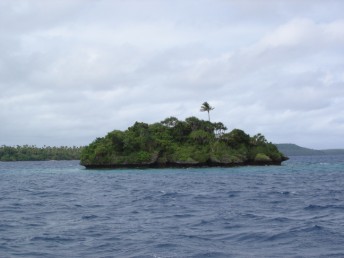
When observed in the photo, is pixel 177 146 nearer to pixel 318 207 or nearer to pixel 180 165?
pixel 180 165

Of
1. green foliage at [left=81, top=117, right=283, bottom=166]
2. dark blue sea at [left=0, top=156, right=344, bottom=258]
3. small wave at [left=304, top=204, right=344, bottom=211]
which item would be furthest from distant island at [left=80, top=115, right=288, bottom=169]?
small wave at [left=304, top=204, right=344, bottom=211]

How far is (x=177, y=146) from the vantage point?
373ft

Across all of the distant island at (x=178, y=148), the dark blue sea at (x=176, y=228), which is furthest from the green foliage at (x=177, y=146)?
the dark blue sea at (x=176, y=228)

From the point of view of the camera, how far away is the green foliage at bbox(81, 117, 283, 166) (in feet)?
356

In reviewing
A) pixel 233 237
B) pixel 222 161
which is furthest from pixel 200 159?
pixel 233 237

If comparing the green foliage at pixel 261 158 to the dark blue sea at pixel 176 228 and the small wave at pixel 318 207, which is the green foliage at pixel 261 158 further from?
the small wave at pixel 318 207

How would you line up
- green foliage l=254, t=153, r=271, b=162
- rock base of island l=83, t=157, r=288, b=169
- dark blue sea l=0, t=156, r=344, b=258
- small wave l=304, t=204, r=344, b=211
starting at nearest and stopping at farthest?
dark blue sea l=0, t=156, r=344, b=258 < small wave l=304, t=204, r=344, b=211 < rock base of island l=83, t=157, r=288, b=169 < green foliage l=254, t=153, r=271, b=162

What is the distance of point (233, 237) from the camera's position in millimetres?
18766

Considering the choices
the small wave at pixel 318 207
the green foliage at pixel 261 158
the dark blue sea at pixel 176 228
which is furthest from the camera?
the green foliage at pixel 261 158

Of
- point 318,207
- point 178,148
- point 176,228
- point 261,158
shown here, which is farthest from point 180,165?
point 176,228

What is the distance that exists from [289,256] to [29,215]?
16.2 m

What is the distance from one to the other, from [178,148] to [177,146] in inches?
69.0

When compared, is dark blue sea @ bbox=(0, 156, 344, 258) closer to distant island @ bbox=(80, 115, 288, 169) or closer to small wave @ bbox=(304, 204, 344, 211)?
small wave @ bbox=(304, 204, 344, 211)

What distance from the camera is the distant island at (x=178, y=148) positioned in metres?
108
